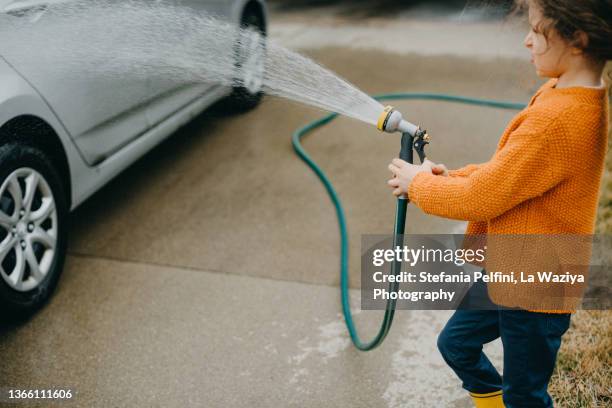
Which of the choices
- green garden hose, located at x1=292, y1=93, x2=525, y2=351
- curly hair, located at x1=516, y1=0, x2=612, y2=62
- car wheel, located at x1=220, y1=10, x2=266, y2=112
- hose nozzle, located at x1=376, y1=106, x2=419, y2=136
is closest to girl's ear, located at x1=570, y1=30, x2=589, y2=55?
curly hair, located at x1=516, y1=0, x2=612, y2=62

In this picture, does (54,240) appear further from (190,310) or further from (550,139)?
(550,139)

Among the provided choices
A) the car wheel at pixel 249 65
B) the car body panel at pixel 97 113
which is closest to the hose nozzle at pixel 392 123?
the car body panel at pixel 97 113

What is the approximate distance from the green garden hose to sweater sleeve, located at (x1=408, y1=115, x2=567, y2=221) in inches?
6.8

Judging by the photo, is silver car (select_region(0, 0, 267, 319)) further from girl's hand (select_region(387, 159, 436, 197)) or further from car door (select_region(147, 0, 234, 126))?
girl's hand (select_region(387, 159, 436, 197))

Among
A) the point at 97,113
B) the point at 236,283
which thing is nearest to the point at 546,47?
the point at 236,283

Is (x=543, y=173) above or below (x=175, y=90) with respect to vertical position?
above

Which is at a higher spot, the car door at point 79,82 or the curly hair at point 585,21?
the curly hair at point 585,21

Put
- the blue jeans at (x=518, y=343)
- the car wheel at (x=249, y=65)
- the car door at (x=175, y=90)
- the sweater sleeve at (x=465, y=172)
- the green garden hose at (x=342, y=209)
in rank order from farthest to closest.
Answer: the car wheel at (x=249, y=65) < the car door at (x=175, y=90) < the green garden hose at (x=342, y=209) < the sweater sleeve at (x=465, y=172) < the blue jeans at (x=518, y=343)

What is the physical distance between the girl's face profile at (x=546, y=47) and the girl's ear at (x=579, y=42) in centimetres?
2

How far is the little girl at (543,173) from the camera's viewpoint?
4.91 feet

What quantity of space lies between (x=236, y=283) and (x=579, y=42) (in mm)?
2133

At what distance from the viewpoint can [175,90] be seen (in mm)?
4020

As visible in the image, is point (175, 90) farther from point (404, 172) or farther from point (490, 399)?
point (490, 399)

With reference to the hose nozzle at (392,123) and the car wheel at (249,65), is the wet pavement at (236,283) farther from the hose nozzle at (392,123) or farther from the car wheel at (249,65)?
the hose nozzle at (392,123)
